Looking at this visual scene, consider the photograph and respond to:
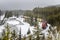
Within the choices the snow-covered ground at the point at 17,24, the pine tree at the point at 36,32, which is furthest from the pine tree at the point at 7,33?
the pine tree at the point at 36,32

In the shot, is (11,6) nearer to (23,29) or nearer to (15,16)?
(15,16)

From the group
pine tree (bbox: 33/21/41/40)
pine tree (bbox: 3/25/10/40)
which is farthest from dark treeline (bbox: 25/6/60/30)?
pine tree (bbox: 3/25/10/40)

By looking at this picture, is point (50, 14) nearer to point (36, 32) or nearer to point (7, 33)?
point (36, 32)

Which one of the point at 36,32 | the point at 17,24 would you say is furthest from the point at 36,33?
the point at 17,24

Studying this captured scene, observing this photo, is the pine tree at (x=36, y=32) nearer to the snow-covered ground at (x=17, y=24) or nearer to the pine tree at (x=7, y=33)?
the snow-covered ground at (x=17, y=24)

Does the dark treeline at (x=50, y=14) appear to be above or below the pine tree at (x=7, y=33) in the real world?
above

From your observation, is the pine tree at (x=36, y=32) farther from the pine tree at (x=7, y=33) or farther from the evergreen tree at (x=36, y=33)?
the pine tree at (x=7, y=33)

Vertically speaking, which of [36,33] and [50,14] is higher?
[50,14]

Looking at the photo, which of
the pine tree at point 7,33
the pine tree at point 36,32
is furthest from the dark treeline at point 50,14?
the pine tree at point 7,33

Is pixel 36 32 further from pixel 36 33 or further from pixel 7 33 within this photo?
pixel 7 33

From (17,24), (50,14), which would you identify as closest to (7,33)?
(17,24)

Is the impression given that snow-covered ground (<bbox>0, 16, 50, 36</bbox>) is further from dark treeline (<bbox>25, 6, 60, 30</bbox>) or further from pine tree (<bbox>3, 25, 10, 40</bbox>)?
dark treeline (<bbox>25, 6, 60, 30</bbox>)

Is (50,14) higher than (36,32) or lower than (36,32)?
higher
